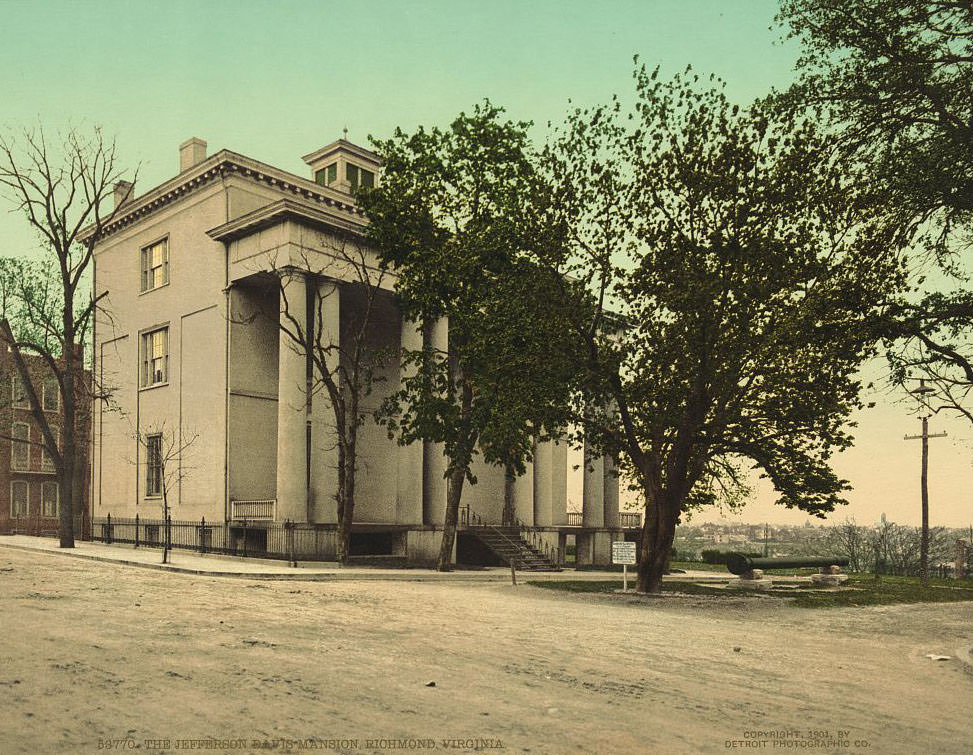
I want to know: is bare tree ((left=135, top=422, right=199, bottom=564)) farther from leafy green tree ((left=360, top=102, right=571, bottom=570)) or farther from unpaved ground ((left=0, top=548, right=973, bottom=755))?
unpaved ground ((left=0, top=548, right=973, bottom=755))

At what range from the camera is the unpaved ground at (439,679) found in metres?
7.27

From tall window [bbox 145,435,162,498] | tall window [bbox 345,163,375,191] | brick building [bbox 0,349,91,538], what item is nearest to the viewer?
tall window [bbox 145,435,162,498]

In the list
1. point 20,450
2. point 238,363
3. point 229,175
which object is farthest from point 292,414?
point 20,450

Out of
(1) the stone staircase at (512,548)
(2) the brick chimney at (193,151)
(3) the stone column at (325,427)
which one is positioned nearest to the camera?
(3) the stone column at (325,427)

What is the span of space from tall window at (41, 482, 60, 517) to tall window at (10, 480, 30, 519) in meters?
1.06

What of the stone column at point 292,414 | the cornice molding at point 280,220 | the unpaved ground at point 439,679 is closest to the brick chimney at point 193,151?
the cornice molding at point 280,220

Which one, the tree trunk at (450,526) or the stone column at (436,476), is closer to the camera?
the tree trunk at (450,526)

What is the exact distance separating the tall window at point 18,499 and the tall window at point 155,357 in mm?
23618

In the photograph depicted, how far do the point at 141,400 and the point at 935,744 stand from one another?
36.3 m

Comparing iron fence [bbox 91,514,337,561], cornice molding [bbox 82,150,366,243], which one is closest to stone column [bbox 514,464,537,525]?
iron fence [bbox 91,514,337,561]

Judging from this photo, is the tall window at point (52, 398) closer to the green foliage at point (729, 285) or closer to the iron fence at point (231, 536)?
the iron fence at point (231, 536)

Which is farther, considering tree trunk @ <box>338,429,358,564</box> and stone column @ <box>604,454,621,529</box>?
stone column @ <box>604,454,621,529</box>

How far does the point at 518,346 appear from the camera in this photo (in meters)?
24.7

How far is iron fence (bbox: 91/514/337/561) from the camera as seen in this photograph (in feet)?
99.2
